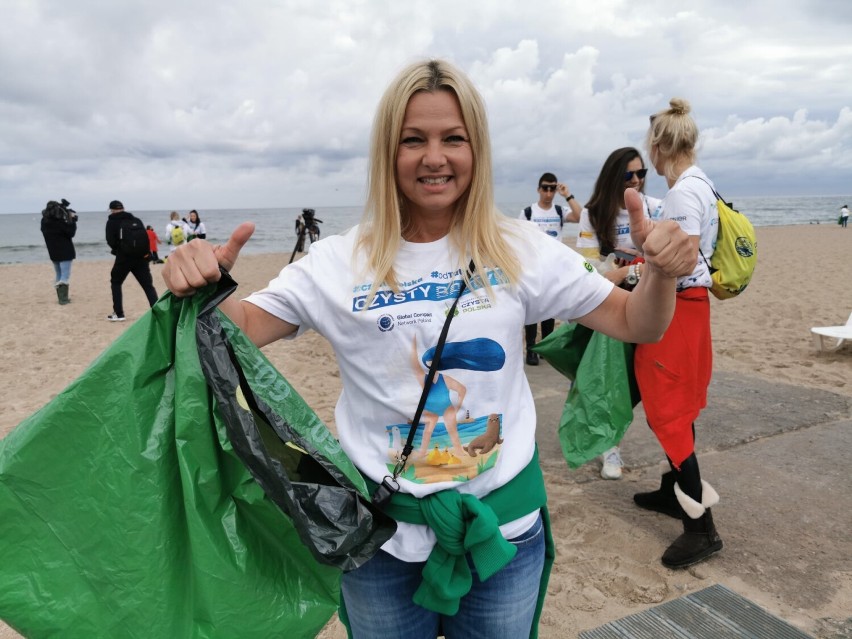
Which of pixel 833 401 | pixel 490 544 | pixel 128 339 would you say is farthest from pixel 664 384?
pixel 833 401

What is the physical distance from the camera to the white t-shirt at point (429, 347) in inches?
57.9

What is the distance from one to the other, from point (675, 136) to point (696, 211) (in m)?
0.44

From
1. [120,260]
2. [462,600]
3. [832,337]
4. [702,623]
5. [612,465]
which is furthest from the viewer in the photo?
[120,260]

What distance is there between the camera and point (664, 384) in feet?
10.1

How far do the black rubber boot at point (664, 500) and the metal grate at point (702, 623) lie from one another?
0.80 meters

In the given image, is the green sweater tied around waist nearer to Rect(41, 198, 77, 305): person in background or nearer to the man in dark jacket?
the man in dark jacket

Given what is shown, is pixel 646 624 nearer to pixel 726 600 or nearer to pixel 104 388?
pixel 726 600

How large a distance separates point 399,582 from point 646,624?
5.19ft

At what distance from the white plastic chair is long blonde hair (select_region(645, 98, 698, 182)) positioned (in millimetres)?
4727

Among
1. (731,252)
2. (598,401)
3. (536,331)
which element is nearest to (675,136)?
(731,252)

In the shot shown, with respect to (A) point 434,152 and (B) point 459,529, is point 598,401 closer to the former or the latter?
(B) point 459,529

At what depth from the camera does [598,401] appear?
11.0 feet

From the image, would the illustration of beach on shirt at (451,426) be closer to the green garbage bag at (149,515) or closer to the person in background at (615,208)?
the green garbage bag at (149,515)

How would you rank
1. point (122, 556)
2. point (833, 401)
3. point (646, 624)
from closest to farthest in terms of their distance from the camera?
point (122, 556) → point (646, 624) → point (833, 401)
